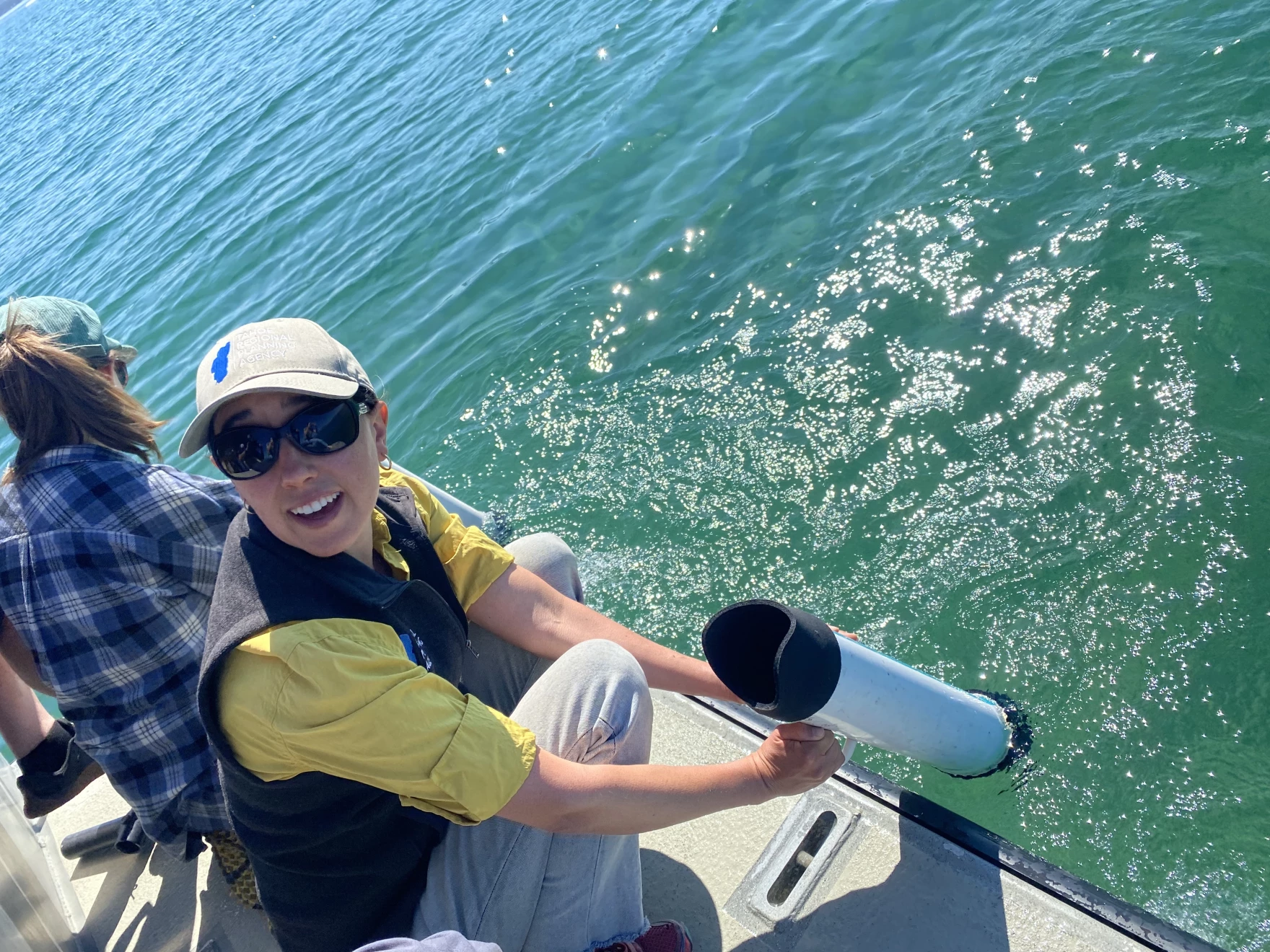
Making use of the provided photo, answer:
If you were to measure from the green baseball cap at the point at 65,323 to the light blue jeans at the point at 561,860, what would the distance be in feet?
5.79

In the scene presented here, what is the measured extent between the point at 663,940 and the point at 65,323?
A: 2.47 m

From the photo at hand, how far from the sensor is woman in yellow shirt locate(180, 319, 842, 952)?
1907 millimetres

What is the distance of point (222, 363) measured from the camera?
2.10m

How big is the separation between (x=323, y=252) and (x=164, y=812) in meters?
7.68

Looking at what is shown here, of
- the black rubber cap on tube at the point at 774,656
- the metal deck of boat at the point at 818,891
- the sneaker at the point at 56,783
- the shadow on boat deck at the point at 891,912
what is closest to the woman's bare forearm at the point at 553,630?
the black rubber cap on tube at the point at 774,656

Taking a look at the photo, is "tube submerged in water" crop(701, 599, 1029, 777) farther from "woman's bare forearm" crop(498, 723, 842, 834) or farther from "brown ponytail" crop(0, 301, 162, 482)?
"brown ponytail" crop(0, 301, 162, 482)

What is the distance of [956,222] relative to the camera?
5.60 metres

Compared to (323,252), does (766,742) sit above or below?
below

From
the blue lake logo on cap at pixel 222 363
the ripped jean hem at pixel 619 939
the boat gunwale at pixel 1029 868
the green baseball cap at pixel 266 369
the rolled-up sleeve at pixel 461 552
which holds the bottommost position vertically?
the boat gunwale at pixel 1029 868

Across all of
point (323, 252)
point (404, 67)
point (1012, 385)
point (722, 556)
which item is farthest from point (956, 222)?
point (404, 67)

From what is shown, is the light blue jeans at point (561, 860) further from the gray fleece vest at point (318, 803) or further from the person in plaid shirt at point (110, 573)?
the person in plaid shirt at point (110, 573)

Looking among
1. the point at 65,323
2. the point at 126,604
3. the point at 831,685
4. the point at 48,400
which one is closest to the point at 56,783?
the point at 126,604

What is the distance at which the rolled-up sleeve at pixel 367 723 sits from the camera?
6.11 feet

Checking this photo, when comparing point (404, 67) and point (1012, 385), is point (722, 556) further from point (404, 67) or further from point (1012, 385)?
point (404, 67)
